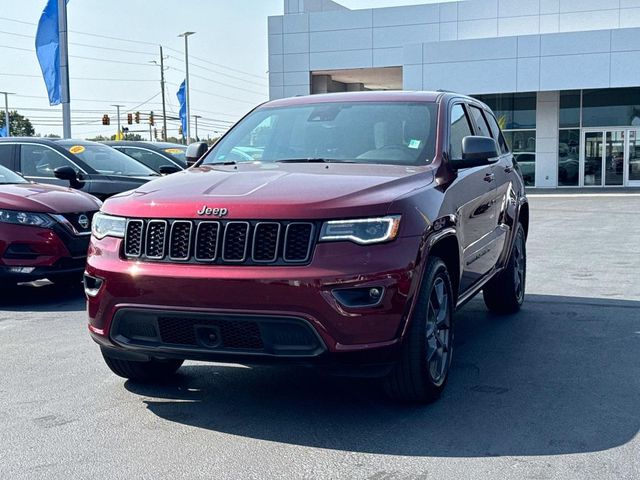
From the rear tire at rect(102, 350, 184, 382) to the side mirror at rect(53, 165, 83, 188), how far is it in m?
5.04

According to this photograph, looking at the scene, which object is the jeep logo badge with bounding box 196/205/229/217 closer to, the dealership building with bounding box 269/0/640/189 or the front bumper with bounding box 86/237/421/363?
the front bumper with bounding box 86/237/421/363

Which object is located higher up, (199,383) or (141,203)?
(141,203)

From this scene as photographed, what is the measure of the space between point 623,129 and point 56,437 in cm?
3310

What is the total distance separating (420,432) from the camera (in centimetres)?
428

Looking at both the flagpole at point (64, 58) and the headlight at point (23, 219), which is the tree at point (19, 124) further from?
the headlight at point (23, 219)

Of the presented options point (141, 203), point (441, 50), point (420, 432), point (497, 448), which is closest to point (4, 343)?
point (141, 203)

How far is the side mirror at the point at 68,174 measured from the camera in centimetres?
968

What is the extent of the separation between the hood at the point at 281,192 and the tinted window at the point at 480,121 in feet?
6.06

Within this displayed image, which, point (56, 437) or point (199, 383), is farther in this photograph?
point (199, 383)

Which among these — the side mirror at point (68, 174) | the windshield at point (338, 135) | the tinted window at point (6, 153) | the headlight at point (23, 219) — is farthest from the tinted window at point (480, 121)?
the tinted window at point (6, 153)

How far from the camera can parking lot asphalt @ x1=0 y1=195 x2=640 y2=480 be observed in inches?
151

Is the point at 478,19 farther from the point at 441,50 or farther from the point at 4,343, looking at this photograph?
the point at 4,343

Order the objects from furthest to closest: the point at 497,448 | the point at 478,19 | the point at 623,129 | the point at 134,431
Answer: the point at 478,19
the point at 623,129
the point at 134,431
the point at 497,448

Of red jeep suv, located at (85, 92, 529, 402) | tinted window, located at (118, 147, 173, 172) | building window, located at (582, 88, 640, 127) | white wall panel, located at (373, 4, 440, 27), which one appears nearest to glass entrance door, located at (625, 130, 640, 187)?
building window, located at (582, 88, 640, 127)
